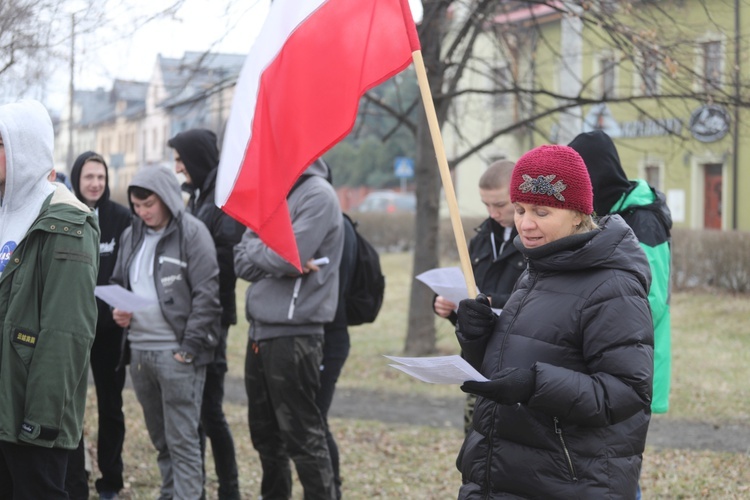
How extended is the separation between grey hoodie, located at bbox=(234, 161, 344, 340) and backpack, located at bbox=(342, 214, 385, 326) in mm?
381

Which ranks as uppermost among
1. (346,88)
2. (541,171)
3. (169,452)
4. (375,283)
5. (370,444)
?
(346,88)

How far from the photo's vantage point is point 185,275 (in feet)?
18.6

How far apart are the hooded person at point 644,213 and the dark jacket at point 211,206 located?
2455mm

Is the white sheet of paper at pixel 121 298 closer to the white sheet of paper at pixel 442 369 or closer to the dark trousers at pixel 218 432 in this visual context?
the dark trousers at pixel 218 432

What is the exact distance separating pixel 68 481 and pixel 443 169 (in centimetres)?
320

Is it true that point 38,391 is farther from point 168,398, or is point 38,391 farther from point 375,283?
point 375,283

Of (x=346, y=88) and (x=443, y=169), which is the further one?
(x=346, y=88)

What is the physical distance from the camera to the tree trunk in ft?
39.4

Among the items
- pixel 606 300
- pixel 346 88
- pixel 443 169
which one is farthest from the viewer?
pixel 346 88

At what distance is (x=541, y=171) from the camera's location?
3148 millimetres

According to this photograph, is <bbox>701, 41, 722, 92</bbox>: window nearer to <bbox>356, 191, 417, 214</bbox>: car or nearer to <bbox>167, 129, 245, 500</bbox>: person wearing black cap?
<bbox>167, 129, 245, 500</bbox>: person wearing black cap

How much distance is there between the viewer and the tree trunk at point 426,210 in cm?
1202

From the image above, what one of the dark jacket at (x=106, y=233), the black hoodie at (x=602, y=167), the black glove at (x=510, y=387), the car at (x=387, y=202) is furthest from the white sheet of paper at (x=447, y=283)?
the car at (x=387, y=202)

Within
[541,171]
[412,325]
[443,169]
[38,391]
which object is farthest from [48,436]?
[412,325]
